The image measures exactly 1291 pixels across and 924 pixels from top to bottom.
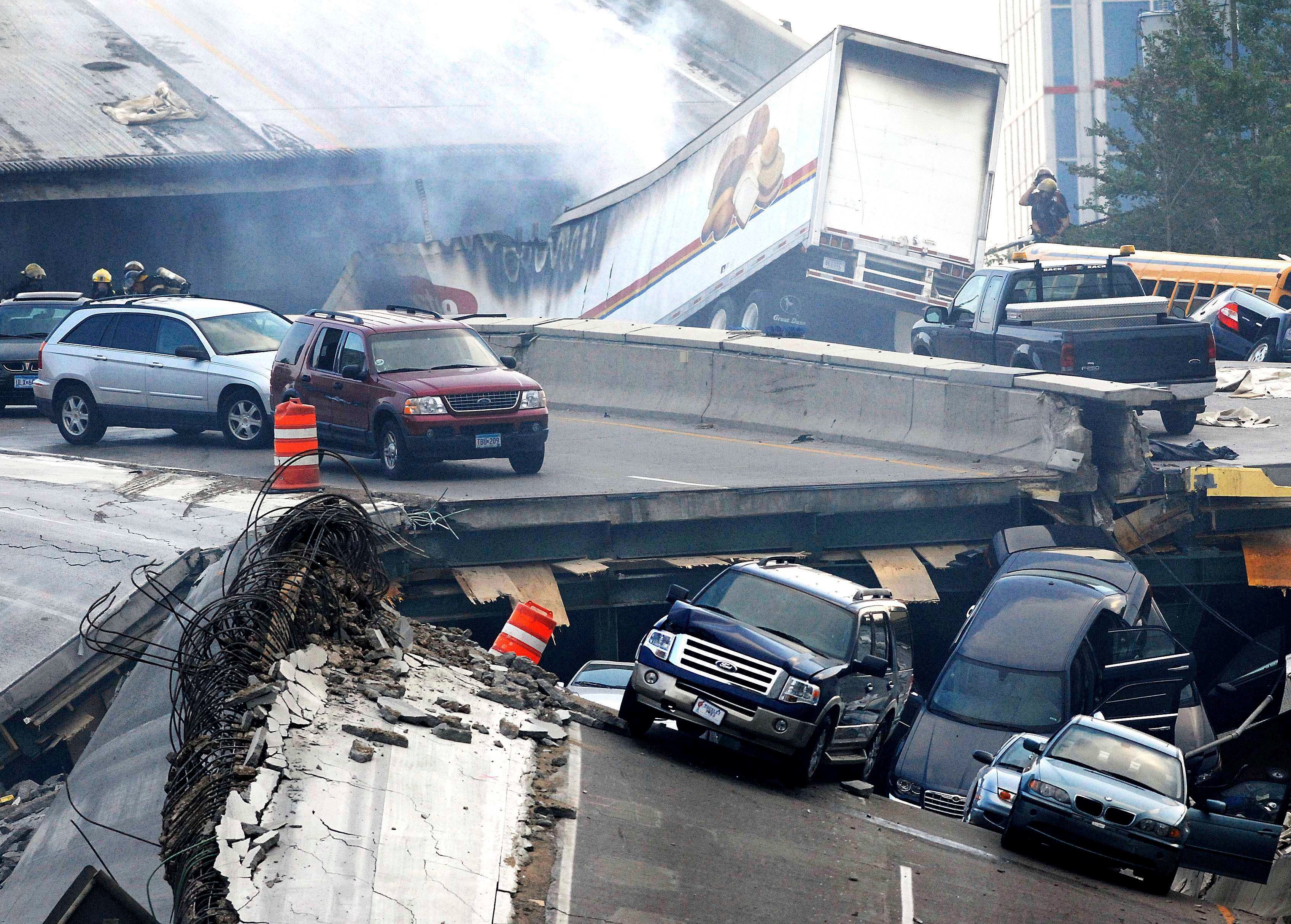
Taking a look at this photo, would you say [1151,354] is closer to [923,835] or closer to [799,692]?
[923,835]

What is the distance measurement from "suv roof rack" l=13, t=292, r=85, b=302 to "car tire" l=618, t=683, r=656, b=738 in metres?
17.6

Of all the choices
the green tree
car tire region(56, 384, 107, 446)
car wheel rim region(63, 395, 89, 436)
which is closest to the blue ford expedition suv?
car tire region(56, 384, 107, 446)

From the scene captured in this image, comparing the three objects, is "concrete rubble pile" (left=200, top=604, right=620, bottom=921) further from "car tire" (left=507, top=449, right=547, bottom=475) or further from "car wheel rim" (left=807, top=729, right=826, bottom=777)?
"car tire" (left=507, top=449, right=547, bottom=475)

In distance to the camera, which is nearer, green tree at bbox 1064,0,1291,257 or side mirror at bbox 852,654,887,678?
side mirror at bbox 852,654,887,678

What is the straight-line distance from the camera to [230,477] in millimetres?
16094

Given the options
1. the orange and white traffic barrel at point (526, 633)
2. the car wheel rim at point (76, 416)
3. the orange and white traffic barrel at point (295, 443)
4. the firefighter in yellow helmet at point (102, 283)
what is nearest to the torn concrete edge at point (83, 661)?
the orange and white traffic barrel at point (295, 443)

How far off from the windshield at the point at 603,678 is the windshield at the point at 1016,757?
3.84m

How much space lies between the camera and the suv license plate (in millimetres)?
10539

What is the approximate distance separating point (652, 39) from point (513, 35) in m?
5.24

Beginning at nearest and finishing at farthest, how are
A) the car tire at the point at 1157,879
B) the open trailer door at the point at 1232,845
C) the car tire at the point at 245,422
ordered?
1. the car tire at the point at 1157,879
2. the open trailer door at the point at 1232,845
3. the car tire at the point at 245,422

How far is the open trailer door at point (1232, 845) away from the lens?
11.8m

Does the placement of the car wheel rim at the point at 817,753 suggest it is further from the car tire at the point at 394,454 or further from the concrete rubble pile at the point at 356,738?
the car tire at the point at 394,454

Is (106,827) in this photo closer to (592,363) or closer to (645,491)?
(645,491)

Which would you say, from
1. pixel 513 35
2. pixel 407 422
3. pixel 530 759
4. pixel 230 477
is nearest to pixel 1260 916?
pixel 530 759
